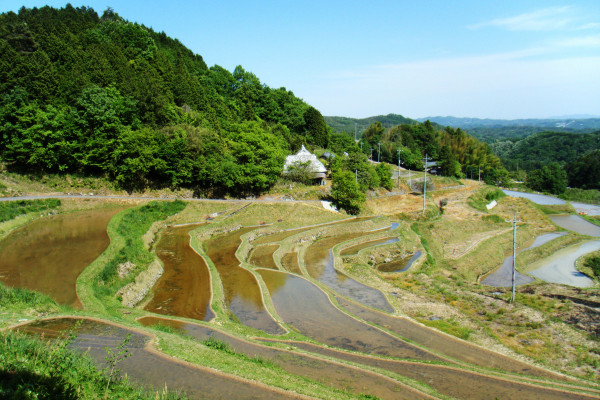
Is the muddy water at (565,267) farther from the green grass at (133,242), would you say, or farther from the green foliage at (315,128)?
the green foliage at (315,128)

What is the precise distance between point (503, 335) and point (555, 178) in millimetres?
91368

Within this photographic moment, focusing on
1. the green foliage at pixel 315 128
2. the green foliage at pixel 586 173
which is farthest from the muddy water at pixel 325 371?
the green foliage at pixel 586 173

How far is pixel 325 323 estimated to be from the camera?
58.5 ft

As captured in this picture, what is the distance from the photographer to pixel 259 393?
33.3 ft

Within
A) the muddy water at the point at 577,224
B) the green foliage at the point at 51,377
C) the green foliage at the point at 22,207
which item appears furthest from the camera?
the muddy water at the point at 577,224

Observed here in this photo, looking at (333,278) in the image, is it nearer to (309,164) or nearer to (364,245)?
(364,245)

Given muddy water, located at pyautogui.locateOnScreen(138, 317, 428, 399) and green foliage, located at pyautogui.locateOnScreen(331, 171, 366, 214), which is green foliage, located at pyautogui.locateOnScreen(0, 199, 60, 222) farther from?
green foliage, located at pyautogui.locateOnScreen(331, 171, 366, 214)

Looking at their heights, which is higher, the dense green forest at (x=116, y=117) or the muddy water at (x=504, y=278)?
the dense green forest at (x=116, y=117)

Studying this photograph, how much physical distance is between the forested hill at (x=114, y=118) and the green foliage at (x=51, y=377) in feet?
102

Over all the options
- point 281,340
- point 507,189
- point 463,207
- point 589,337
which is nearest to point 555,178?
point 507,189

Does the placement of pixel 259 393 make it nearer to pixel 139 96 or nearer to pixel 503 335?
pixel 503 335

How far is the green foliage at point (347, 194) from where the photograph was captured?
47344mm

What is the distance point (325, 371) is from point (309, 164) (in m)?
42.1

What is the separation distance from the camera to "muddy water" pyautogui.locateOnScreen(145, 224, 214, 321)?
1827cm
